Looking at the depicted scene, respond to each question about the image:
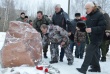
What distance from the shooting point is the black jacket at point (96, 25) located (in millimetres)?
5090

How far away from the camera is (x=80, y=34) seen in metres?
7.46

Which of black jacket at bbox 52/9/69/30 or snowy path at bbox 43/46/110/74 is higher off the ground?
black jacket at bbox 52/9/69/30

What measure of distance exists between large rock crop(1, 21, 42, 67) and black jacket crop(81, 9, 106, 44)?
4.97 feet

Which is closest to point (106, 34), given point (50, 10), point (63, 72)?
point (63, 72)

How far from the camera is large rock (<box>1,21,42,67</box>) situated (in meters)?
5.56

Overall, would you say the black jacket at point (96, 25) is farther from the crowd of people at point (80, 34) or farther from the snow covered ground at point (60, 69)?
the snow covered ground at point (60, 69)

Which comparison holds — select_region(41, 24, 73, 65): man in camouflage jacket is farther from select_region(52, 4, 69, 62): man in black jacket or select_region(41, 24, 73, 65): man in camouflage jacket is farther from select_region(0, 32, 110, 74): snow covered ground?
select_region(52, 4, 69, 62): man in black jacket

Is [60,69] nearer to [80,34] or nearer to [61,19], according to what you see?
[61,19]

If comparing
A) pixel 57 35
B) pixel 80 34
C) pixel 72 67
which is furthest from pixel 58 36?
pixel 80 34

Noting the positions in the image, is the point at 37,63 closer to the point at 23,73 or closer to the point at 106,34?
the point at 23,73

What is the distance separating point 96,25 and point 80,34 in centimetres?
224

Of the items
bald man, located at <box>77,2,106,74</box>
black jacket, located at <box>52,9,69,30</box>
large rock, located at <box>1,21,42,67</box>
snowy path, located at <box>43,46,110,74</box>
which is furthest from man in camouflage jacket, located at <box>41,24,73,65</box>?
bald man, located at <box>77,2,106,74</box>

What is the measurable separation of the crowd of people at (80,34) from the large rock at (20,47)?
464 millimetres

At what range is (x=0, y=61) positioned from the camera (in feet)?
19.4
